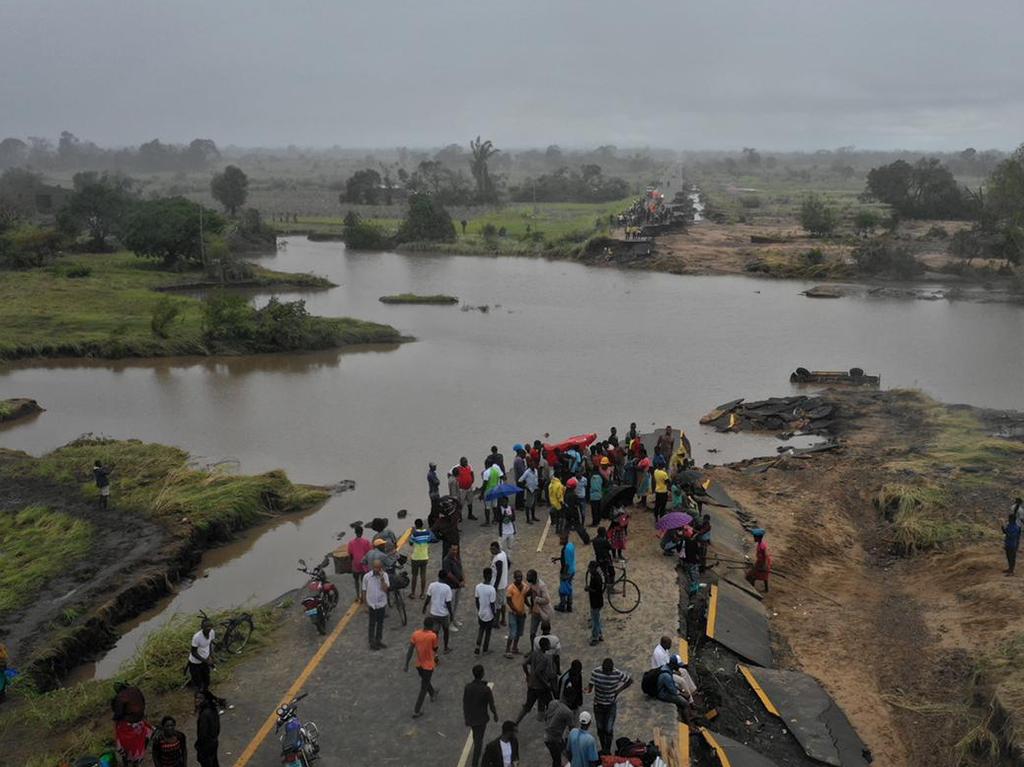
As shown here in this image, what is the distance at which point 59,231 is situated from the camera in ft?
199

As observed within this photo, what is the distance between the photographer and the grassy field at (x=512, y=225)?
75.1 m

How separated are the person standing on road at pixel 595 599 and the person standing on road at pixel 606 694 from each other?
6.42 feet

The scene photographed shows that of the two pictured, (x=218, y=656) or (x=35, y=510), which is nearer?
(x=218, y=656)

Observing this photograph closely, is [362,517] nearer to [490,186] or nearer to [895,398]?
[895,398]

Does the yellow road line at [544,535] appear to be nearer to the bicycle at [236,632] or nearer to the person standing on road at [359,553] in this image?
the person standing on road at [359,553]

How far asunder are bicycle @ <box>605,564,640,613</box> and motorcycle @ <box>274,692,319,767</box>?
521 centimetres

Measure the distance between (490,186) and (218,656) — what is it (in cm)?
10703

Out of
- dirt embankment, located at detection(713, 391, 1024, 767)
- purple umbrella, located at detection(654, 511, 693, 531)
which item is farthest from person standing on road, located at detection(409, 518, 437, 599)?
dirt embankment, located at detection(713, 391, 1024, 767)

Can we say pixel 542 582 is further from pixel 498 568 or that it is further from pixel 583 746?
pixel 583 746

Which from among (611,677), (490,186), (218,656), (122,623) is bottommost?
(122,623)

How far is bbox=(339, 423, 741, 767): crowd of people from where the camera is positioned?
956cm

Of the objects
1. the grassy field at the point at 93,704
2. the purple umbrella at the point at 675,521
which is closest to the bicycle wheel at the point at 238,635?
the grassy field at the point at 93,704

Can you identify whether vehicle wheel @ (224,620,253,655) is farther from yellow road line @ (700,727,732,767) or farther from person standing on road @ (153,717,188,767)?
yellow road line @ (700,727,732,767)

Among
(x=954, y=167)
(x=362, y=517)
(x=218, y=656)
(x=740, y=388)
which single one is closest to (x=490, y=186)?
(x=740, y=388)
